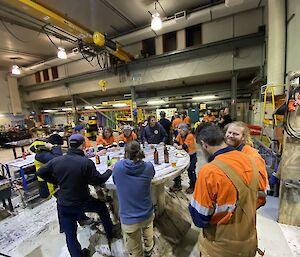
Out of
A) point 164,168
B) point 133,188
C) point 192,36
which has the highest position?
point 192,36

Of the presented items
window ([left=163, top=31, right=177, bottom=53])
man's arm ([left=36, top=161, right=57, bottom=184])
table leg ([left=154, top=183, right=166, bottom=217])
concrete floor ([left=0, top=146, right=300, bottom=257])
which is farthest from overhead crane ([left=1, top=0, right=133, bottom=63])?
table leg ([left=154, top=183, right=166, bottom=217])

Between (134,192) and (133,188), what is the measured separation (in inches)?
1.7

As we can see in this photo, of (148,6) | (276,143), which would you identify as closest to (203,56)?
(148,6)

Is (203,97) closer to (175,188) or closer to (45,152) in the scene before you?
(175,188)

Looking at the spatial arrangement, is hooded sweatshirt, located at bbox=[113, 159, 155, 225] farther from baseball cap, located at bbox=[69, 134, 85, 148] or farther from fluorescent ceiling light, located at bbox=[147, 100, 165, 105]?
fluorescent ceiling light, located at bbox=[147, 100, 165, 105]

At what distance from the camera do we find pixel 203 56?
5969mm

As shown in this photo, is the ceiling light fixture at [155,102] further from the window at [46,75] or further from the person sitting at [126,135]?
the window at [46,75]

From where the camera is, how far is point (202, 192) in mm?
1069

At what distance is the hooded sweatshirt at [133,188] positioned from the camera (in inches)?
58.5

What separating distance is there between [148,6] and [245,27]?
3224 millimetres

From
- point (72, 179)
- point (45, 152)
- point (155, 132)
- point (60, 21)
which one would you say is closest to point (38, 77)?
point (60, 21)

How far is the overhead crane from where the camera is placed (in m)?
3.49

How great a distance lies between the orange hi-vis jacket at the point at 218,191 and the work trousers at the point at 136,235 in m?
0.73

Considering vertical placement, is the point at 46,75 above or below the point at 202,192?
above
